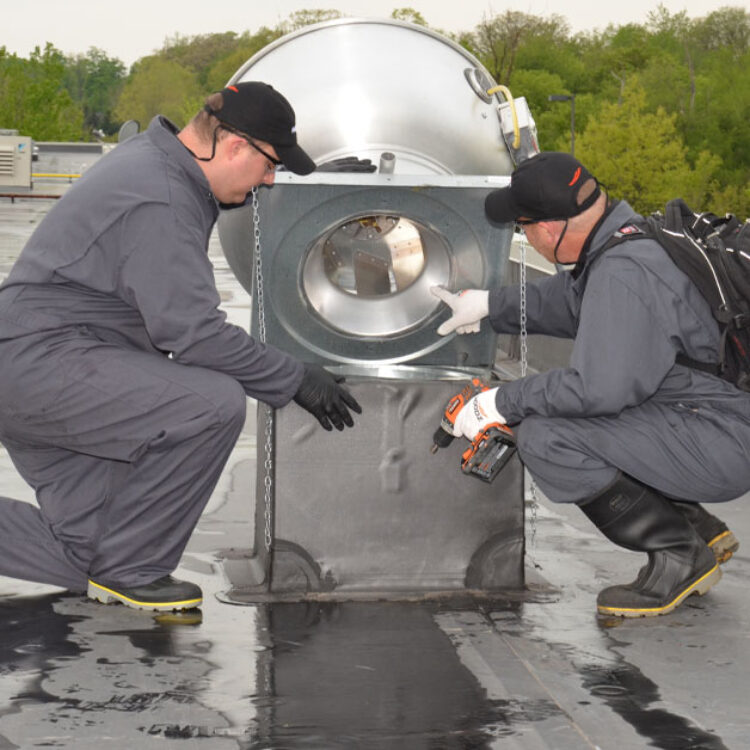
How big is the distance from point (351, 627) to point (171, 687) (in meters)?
0.72

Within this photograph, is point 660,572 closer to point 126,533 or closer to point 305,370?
point 305,370

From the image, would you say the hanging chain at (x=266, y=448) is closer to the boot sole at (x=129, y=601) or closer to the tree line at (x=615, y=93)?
the boot sole at (x=129, y=601)

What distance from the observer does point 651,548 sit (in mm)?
Result: 4266

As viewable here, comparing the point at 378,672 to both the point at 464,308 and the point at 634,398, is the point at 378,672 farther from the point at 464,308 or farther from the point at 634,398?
the point at 464,308

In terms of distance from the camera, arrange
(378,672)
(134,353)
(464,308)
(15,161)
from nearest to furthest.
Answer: (378,672), (134,353), (464,308), (15,161)

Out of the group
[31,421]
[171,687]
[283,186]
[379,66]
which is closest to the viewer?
[171,687]

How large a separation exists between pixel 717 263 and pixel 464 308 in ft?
2.98

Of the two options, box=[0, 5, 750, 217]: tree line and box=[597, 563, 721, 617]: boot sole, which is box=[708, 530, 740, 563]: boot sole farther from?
box=[0, 5, 750, 217]: tree line

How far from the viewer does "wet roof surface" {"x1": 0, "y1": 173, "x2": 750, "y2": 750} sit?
10.7 ft

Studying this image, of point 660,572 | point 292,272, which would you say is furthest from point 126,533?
point 660,572

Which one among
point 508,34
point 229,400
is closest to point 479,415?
point 229,400

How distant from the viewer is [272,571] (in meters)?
4.36

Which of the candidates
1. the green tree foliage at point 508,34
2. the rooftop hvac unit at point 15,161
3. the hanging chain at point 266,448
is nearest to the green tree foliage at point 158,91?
the green tree foliage at point 508,34

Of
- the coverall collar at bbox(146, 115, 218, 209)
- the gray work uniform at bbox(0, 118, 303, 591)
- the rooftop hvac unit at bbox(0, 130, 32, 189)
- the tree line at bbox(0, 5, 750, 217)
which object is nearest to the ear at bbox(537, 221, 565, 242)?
the gray work uniform at bbox(0, 118, 303, 591)
